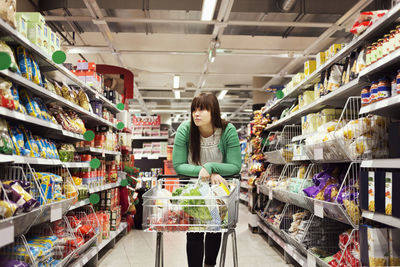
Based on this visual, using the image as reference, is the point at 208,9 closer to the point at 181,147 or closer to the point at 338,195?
the point at 181,147

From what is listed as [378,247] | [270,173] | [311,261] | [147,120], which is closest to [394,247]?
[378,247]

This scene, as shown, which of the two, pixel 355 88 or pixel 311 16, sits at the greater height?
pixel 311 16

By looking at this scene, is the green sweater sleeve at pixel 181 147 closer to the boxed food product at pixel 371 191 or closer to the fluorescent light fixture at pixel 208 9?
the boxed food product at pixel 371 191

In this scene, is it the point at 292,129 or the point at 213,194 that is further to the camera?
the point at 292,129

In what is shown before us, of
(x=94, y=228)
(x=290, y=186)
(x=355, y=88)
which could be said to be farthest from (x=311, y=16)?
(x=94, y=228)

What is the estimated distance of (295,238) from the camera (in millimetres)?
3588

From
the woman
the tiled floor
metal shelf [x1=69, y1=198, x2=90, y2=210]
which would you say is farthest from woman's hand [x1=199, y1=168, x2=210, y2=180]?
the tiled floor

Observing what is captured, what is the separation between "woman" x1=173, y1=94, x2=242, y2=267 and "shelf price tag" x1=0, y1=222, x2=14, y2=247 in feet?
3.57

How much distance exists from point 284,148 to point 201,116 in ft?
6.87

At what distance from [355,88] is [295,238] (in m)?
1.71

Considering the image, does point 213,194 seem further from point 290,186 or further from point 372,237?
point 290,186

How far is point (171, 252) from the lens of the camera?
451cm

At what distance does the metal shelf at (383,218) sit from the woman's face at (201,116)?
1171mm

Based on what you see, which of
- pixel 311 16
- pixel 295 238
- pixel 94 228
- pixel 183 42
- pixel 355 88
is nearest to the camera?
pixel 355 88
